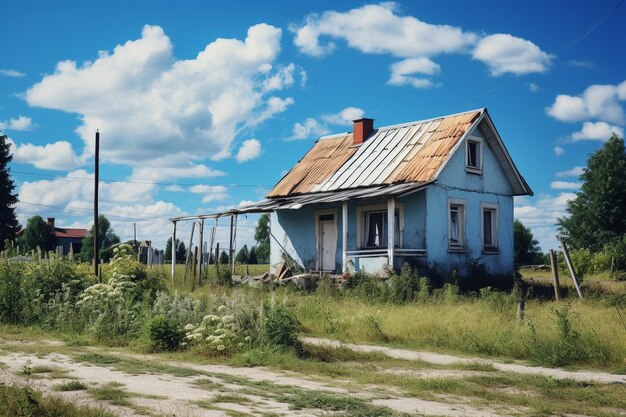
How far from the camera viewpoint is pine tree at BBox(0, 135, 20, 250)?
52.0m

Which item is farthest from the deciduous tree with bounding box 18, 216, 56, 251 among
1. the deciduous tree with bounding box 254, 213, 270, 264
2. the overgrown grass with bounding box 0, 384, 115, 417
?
the overgrown grass with bounding box 0, 384, 115, 417

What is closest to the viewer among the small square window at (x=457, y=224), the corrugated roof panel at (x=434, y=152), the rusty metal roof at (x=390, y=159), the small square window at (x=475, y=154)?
Result: the corrugated roof panel at (x=434, y=152)

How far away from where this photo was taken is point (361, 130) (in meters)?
29.5

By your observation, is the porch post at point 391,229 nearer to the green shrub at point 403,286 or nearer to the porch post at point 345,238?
the green shrub at point 403,286

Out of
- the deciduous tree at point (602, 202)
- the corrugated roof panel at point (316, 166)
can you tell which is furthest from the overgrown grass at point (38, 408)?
the deciduous tree at point (602, 202)

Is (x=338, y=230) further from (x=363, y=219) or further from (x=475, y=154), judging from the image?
(x=475, y=154)

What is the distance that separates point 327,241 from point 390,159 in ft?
12.9

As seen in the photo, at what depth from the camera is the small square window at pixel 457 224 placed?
82.6ft

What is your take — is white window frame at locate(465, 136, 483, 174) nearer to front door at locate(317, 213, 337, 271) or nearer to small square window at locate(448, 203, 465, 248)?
small square window at locate(448, 203, 465, 248)

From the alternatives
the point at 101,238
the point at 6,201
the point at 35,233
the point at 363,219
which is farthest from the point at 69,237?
the point at 363,219

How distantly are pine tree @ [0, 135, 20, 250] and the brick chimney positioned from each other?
33.3 meters

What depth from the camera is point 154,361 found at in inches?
435

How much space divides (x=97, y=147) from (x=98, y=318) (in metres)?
17.0

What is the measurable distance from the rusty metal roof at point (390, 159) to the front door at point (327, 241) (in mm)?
1149
